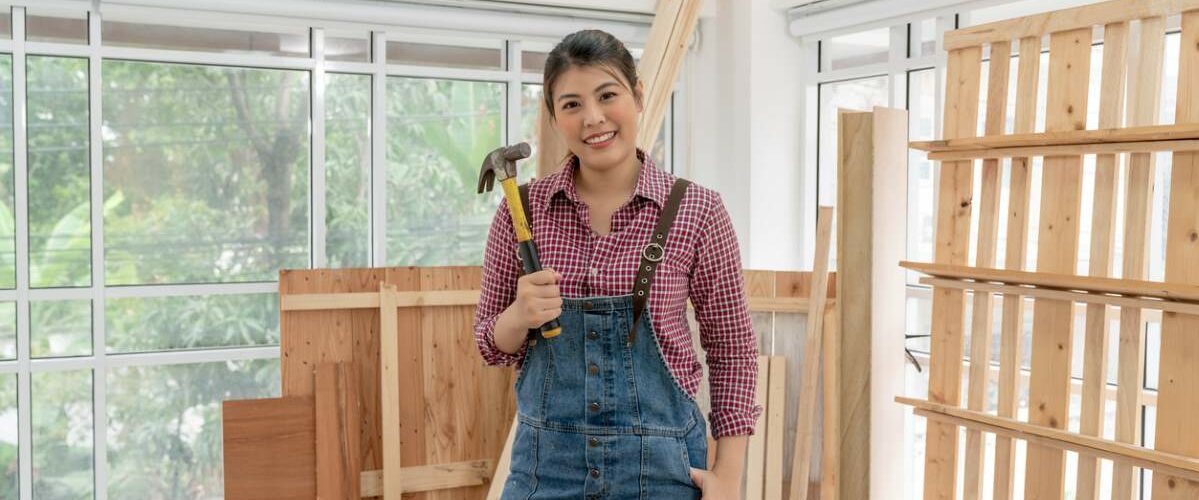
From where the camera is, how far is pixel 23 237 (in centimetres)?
391

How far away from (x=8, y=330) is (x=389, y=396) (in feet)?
5.30

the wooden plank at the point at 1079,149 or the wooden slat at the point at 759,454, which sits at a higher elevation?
the wooden plank at the point at 1079,149

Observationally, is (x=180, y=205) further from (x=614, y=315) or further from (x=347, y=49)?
(x=614, y=315)

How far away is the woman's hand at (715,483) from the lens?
1.59m

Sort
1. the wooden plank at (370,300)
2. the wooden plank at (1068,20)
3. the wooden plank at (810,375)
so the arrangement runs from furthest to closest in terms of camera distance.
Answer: the wooden plank at (370,300) < the wooden plank at (810,375) < the wooden plank at (1068,20)

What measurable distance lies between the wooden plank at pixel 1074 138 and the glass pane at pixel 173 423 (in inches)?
120

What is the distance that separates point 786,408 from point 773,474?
0.24 meters

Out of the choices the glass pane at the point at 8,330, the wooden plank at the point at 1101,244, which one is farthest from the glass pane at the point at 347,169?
the wooden plank at the point at 1101,244

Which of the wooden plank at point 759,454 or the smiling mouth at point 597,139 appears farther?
the wooden plank at point 759,454

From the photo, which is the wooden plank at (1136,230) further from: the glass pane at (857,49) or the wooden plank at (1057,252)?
the glass pane at (857,49)

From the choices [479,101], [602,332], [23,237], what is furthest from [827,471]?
[23,237]

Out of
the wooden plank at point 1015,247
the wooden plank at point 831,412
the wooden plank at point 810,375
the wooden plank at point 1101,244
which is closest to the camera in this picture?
the wooden plank at point 1101,244

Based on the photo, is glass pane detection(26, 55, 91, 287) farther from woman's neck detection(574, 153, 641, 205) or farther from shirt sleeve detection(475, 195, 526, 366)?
woman's neck detection(574, 153, 641, 205)

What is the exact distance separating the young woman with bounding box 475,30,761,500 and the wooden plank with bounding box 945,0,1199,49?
1.39 m
